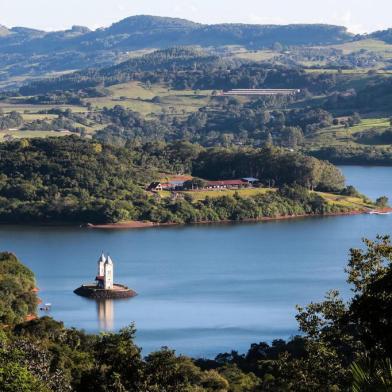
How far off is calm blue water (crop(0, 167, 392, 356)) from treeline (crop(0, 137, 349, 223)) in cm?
310

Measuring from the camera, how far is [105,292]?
4519cm

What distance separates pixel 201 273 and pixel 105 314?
8.92 metres

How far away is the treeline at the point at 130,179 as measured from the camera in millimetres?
69812

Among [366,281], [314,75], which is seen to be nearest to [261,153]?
[366,281]

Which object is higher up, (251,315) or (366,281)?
(366,281)

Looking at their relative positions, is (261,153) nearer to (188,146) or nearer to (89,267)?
(188,146)

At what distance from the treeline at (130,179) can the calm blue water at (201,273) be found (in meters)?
3.10

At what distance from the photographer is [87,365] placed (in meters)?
23.1

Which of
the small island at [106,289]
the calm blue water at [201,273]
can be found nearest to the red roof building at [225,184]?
the calm blue water at [201,273]

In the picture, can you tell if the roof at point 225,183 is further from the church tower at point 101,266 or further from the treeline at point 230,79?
the treeline at point 230,79

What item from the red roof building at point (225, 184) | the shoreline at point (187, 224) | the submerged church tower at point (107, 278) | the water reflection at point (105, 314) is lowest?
the water reflection at point (105, 314)

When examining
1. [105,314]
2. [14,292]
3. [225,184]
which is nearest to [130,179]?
[225,184]

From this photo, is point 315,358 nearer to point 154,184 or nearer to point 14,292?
point 14,292

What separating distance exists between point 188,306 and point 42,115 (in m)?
99.5
